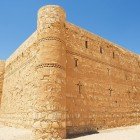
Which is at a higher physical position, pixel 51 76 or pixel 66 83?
pixel 51 76

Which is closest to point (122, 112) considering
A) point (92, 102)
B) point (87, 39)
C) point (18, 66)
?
point (92, 102)

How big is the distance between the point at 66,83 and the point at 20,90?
480cm

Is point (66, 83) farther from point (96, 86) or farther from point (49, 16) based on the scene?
point (49, 16)

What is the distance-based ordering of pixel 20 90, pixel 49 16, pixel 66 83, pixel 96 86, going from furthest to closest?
pixel 20 90 < pixel 96 86 < pixel 66 83 < pixel 49 16

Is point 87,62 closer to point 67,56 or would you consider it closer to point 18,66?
point 67,56

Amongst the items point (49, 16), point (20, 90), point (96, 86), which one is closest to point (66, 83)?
point (96, 86)

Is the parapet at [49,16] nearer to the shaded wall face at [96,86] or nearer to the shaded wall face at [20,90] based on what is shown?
the shaded wall face at [96,86]

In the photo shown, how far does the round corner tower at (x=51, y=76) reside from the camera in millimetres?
10617

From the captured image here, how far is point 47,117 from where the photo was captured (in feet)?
34.9

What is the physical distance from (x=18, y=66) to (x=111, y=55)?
7.04 m

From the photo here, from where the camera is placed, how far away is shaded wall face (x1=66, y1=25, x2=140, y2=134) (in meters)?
13.1

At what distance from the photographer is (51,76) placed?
11164mm

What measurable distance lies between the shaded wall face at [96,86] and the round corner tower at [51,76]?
1.39 m

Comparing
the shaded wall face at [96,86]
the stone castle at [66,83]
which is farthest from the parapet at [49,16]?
the shaded wall face at [96,86]
